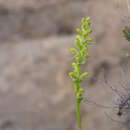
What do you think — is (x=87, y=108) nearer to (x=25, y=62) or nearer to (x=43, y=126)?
(x=43, y=126)

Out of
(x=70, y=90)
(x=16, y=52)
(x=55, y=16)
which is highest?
(x=55, y=16)

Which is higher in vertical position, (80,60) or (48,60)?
(48,60)

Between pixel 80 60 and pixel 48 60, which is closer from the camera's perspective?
pixel 80 60

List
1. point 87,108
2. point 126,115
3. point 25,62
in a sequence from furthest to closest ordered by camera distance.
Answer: point 25,62
point 87,108
point 126,115

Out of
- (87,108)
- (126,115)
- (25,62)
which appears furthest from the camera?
(25,62)

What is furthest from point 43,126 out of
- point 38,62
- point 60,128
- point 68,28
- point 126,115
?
point 126,115

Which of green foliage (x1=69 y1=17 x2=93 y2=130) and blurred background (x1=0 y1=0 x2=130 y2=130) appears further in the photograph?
blurred background (x1=0 y1=0 x2=130 y2=130)

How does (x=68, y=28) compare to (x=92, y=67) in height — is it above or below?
above

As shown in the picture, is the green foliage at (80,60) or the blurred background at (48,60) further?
the blurred background at (48,60)
